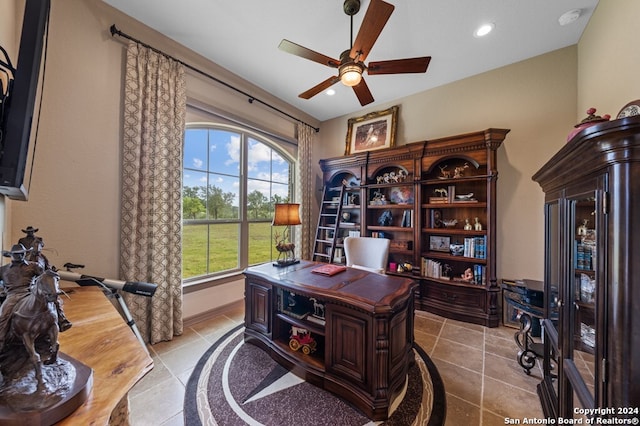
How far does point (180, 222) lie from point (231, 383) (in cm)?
167

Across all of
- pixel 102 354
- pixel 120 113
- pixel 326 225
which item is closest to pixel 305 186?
pixel 326 225

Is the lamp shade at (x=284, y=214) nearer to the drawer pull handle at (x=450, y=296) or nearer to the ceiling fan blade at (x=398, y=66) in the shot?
the ceiling fan blade at (x=398, y=66)

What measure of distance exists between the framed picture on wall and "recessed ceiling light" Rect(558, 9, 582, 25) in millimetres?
1927

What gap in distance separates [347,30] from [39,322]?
3.00 m

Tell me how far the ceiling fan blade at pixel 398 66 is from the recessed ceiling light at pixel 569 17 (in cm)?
154

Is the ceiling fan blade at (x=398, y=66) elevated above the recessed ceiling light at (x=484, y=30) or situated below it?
below

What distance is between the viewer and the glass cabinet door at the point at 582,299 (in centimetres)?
91

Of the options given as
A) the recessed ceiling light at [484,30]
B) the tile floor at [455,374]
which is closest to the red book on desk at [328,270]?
the tile floor at [455,374]

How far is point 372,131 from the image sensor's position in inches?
163

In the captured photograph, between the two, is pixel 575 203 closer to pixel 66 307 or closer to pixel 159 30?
pixel 66 307

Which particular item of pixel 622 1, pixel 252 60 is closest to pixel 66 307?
pixel 252 60

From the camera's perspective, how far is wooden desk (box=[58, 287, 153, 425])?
65cm

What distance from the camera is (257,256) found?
3.74 meters

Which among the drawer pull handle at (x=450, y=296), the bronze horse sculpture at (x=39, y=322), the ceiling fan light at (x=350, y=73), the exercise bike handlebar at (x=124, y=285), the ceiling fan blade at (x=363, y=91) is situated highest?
the ceiling fan blade at (x=363, y=91)
